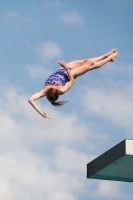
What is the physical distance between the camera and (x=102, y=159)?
70.1 feet

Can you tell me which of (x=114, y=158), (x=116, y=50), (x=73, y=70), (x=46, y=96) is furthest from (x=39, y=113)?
(x=114, y=158)

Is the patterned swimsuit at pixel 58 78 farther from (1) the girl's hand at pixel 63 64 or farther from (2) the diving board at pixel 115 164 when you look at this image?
(2) the diving board at pixel 115 164

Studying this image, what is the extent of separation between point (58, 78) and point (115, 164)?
5.06m

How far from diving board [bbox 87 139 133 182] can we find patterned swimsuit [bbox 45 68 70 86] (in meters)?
3.48

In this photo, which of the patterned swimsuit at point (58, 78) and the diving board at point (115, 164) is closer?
the patterned swimsuit at point (58, 78)

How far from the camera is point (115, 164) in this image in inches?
820

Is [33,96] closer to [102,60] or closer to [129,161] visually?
[102,60]

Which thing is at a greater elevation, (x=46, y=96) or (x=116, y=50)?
(x=116, y=50)

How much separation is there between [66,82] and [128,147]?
3.54m

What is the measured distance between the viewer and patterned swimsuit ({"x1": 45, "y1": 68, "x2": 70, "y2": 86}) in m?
16.7

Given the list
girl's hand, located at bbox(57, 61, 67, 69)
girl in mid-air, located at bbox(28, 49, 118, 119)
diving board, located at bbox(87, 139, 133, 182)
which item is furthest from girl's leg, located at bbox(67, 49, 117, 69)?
diving board, located at bbox(87, 139, 133, 182)

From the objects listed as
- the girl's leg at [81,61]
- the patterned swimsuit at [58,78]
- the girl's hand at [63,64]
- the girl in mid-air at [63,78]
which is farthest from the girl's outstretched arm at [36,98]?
the girl's leg at [81,61]

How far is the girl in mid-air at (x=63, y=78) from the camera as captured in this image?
16.4 m

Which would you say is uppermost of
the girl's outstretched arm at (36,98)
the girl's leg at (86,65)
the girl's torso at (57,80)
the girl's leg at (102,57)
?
the girl's leg at (102,57)
